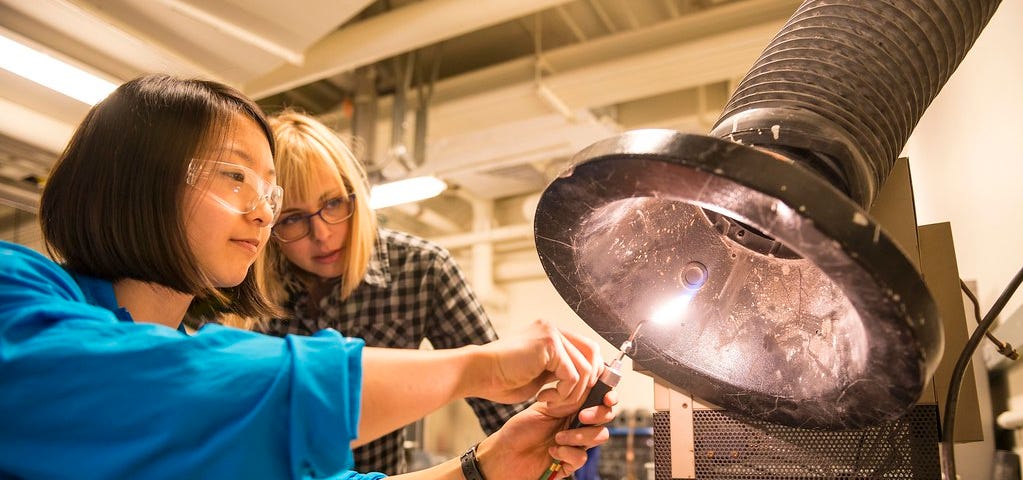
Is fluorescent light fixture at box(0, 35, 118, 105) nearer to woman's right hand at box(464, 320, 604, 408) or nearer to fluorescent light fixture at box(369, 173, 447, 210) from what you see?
fluorescent light fixture at box(369, 173, 447, 210)

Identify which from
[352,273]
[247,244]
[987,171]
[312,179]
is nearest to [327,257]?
[352,273]

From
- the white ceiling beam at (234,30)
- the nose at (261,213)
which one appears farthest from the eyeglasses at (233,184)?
the white ceiling beam at (234,30)

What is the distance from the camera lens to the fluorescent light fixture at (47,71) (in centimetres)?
253

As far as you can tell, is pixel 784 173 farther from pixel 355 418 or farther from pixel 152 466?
pixel 152 466

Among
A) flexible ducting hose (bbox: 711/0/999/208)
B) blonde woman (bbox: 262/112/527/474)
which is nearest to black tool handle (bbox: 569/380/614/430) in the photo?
flexible ducting hose (bbox: 711/0/999/208)

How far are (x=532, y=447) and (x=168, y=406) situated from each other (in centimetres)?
60

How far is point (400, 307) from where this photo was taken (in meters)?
1.82

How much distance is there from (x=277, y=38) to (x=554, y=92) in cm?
132

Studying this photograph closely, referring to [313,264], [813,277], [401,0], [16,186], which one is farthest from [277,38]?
[813,277]

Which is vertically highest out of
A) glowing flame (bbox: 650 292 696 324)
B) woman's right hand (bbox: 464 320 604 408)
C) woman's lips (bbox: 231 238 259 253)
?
woman's lips (bbox: 231 238 259 253)

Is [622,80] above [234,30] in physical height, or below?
above

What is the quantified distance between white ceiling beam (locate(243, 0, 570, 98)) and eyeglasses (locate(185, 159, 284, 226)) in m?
2.02

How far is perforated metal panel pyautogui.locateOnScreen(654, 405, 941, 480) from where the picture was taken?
87 centimetres

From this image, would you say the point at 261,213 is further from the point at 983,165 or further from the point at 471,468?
the point at 983,165
